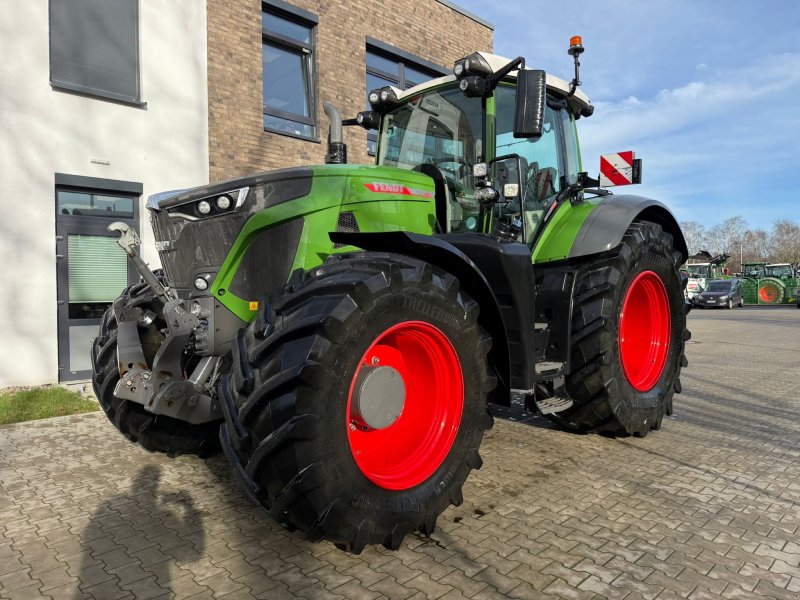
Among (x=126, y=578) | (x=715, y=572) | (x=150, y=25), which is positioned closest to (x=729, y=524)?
(x=715, y=572)

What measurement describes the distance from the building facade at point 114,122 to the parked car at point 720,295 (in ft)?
80.9

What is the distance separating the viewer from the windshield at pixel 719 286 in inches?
1115

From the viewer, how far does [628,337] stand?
5.02 m

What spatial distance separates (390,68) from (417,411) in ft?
30.1

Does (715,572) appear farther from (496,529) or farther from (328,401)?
(328,401)

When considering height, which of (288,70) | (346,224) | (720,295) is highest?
(288,70)

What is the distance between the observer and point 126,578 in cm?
252

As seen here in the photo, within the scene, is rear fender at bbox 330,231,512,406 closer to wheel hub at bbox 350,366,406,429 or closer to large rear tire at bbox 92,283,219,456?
wheel hub at bbox 350,366,406,429

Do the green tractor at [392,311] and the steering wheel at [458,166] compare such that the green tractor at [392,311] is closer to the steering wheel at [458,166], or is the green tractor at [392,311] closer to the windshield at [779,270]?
the steering wheel at [458,166]

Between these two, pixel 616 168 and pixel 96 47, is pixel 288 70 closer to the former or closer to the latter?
pixel 96 47

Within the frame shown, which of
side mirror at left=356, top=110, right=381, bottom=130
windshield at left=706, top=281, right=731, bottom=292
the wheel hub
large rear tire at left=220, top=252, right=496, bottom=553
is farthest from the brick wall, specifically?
windshield at left=706, top=281, right=731, bottom=292

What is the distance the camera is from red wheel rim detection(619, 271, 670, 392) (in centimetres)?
489

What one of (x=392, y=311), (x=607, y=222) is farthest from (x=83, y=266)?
(x=607, y=222)

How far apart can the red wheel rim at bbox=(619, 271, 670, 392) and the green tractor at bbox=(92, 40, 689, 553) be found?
52 millimetres
